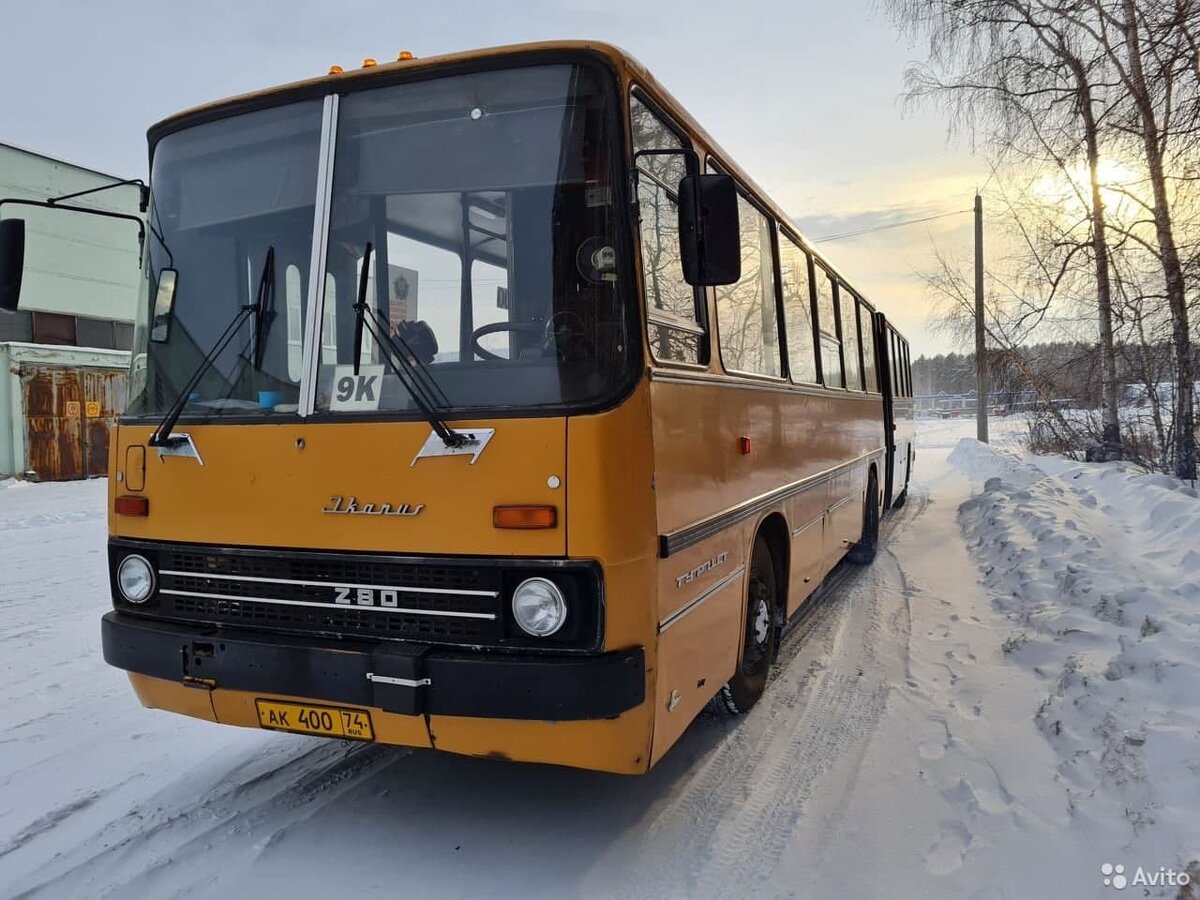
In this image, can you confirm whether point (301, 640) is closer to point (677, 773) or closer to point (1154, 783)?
point (677, 773)

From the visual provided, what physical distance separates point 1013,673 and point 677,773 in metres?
2.51

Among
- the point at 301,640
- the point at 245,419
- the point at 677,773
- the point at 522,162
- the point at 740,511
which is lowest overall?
the point at 677,773

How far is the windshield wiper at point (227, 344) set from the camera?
3584 millimetres

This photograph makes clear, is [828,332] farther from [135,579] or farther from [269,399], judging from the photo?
[135,579]

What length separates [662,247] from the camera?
353 cm

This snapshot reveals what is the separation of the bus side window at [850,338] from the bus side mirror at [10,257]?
6393mm

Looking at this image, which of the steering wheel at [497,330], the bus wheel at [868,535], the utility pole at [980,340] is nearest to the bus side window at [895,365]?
the utility pole at [980,340]

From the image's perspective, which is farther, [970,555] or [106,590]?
[970,555]

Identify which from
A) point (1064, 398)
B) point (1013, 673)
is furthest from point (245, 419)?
point (1064, 398)

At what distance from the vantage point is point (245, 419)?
3502 mm

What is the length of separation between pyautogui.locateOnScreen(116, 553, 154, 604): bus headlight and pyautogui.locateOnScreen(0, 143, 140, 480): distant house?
1829 centimetres

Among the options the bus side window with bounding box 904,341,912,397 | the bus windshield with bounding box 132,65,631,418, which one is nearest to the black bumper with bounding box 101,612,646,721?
the bus windshield with bounding box 132,65,631,418

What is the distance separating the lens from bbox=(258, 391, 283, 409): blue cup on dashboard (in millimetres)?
3494

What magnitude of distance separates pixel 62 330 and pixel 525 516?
22.1 m
